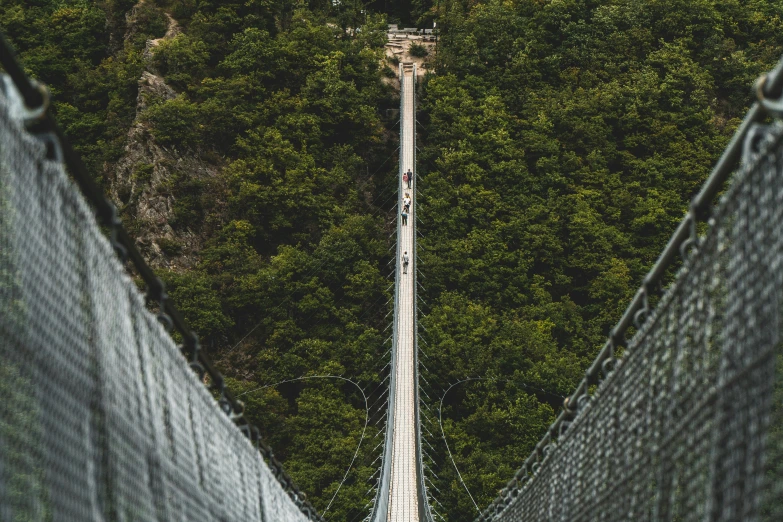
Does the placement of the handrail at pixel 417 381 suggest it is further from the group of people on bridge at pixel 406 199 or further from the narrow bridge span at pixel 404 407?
the group of people on bridge at pixel 406 199

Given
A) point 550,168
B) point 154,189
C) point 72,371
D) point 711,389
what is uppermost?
point 550,168

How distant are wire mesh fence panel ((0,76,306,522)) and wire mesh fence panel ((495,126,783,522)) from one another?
117 cm

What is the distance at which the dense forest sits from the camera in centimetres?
1505

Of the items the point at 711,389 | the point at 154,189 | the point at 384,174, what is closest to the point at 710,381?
the point at 711,389

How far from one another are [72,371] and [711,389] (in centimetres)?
128

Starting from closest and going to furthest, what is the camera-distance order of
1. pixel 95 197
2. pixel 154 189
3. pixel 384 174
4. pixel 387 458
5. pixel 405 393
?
pixel 95 197 → pixel 387 458 → pixel 405 393 → pixel 154 189 → pixel 384 174

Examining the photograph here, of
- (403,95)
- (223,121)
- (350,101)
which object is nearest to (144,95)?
(223,121)

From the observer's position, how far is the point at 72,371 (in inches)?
67.8

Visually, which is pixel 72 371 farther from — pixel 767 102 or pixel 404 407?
pixel 404 407

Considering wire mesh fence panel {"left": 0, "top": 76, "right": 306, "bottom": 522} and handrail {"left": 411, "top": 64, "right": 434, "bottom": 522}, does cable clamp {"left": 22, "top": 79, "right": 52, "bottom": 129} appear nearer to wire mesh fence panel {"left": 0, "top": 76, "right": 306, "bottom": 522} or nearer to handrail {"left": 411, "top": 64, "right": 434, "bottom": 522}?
wire mesh fence panel {"left": 0, "top": 76, "right": 306, "bottom": 522}

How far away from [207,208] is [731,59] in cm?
1385

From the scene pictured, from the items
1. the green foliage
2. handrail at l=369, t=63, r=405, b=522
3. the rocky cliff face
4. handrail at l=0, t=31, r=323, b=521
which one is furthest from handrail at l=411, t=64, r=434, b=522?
handrail at l=0, t=31, r=323, b=521

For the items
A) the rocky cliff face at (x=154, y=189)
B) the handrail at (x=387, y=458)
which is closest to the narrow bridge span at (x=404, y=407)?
the handrail at (x=387, y=458)

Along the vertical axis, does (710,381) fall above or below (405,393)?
below
